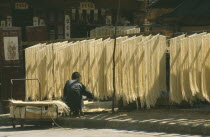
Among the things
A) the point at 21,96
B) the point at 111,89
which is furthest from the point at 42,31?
the point at 111,89

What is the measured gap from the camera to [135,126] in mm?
10711

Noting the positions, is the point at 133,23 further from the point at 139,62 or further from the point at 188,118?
the point at 188,118

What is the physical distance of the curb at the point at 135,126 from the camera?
9678mm

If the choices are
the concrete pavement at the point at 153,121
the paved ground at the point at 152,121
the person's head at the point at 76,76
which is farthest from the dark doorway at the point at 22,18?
the concrete pavement at the point at 153,121

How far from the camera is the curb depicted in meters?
9.68

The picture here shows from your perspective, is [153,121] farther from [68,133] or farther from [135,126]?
[68,133]

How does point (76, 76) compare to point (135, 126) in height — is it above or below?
above

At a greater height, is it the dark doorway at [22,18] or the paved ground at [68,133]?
the dark doorway at [22,18]

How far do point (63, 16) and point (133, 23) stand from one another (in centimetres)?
352

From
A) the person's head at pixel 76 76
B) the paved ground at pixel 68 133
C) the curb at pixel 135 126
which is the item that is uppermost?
the person's head at pixel 76 76

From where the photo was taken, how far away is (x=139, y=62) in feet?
39.4

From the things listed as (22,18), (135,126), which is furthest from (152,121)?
(22,18)

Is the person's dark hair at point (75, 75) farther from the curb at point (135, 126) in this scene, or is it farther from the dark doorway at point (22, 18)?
the dark doorway at point (22, 18)

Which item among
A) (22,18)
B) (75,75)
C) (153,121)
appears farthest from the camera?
(22,18)
